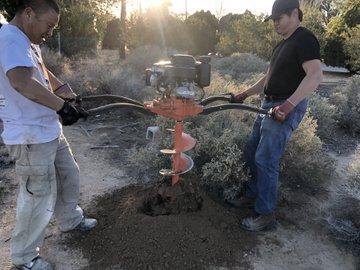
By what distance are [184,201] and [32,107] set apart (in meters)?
Answer: 1.66

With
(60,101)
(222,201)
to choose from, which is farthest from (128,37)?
(60,101)

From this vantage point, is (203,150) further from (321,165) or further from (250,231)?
(321,165)

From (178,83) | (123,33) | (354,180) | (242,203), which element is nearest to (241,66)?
(123,33)

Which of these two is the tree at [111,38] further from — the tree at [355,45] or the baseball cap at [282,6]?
the baseball cap at [282,6]

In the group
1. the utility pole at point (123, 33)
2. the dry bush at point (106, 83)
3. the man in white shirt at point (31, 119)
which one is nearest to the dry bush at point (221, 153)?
the man in white shirt at point (31, 119)

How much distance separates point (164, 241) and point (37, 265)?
1.07m

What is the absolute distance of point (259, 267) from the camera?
3.47m

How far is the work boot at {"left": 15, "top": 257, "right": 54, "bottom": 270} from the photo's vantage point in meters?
3.21

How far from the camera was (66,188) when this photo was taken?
360 centimetres

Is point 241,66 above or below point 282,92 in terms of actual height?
below

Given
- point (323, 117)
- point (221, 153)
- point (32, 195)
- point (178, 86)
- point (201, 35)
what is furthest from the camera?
point (201, 35)

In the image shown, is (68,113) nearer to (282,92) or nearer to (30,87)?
(30,87)

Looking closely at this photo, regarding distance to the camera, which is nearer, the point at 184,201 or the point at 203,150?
the point at 184,201

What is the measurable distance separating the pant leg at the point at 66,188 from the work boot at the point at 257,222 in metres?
1.61
